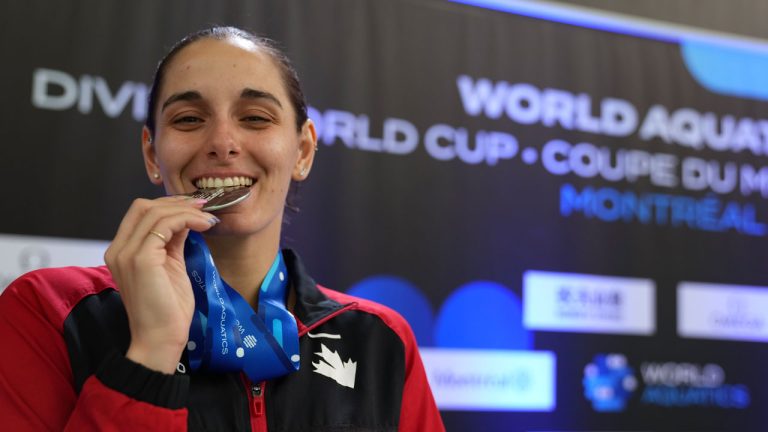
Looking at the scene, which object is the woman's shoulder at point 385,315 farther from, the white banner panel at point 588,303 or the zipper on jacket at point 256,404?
the white banner panel at point 588,303

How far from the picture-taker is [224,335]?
126 cm

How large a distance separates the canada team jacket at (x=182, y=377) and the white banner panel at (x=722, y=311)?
237cm

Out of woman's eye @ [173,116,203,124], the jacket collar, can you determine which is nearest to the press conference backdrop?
the jacket collar

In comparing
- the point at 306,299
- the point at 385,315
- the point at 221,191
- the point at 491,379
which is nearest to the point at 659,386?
the point at 491,379

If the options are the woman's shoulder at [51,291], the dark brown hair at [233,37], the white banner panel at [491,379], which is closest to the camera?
the woman's shoulder at [51,291]

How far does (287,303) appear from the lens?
1.47 m

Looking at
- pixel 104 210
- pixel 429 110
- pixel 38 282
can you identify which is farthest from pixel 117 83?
pixel 38 282

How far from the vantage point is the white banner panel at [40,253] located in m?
2.57

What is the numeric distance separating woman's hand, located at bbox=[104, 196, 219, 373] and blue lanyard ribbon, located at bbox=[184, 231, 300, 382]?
0.10 m

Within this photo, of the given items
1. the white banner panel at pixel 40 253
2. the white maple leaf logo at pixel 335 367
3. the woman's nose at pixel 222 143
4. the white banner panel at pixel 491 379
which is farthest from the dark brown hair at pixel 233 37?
the white banner panel at pixel 491 379

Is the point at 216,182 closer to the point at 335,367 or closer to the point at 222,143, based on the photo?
the point at 222,143

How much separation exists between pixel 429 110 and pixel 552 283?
812 millimetres

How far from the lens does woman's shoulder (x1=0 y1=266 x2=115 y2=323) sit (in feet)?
3.92

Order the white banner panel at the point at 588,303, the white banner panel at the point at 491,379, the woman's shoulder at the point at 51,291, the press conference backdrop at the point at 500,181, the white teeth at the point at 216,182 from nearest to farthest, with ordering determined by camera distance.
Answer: the woman's shoulder at the point at 51,291 → the white teeth at the point at 216,182 → the press conference backdrop at the point at 500,181 → the white banner panel at the point at 491,379 → the white banner panel at the point at 588,303
